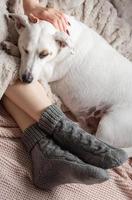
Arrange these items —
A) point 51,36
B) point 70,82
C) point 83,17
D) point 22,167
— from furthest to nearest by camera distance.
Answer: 1. point 83,17
2. point 70,82
3. point 51,36
4. point 22,167

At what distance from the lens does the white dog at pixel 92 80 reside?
162 centimetres

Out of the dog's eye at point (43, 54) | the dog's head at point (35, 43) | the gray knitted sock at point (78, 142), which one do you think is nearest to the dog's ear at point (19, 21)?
the dog's head at point (35, 43)

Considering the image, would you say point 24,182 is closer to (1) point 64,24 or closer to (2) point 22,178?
(2) point 22,178

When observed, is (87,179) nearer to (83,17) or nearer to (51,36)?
(51,36)

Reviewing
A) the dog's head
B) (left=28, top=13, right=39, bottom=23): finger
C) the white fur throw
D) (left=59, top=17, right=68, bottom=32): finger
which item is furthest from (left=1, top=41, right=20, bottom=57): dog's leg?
the white fur throw

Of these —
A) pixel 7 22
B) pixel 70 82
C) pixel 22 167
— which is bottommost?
pixel 22 167

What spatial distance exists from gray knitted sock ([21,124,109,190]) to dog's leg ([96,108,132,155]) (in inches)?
11.2

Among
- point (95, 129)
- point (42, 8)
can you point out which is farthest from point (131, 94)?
point (42, 8)

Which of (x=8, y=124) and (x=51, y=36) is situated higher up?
(x=51, y=36)

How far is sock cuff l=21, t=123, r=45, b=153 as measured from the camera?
1.40 m

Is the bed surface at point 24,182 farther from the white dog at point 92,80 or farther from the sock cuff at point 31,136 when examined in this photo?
the white dog at point 92,80

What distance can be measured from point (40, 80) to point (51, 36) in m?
0.17

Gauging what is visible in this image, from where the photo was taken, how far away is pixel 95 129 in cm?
171

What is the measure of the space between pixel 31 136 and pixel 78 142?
0.53ft
